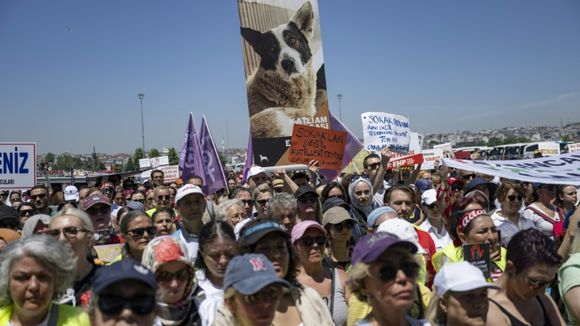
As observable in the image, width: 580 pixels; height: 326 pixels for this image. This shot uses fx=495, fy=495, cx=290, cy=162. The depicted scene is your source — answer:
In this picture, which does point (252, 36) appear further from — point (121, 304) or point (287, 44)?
point (121, 304)

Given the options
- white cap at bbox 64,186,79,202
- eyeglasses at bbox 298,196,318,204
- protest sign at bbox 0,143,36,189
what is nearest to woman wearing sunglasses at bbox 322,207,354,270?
eyeglasses at bbox 298,196,318,204

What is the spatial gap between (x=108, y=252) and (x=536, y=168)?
442 cm

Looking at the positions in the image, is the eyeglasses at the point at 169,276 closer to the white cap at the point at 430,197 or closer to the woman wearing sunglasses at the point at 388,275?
the woman wearing sunglasses at the point at 388,275

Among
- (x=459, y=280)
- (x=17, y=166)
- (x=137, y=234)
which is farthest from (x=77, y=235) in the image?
(x=17, y=166)

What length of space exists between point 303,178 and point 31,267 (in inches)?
198

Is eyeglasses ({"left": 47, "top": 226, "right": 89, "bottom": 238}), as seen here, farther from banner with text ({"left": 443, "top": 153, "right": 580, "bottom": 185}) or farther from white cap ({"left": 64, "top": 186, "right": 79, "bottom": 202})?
white cap ({"left": 64, "top": 186, "right": 79, "bottom": 202})

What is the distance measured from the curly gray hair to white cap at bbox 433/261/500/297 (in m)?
2.05

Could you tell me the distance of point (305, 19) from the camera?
10.5 metres

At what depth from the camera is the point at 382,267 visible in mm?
2369

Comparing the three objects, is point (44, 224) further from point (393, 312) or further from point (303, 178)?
point (303, 178)

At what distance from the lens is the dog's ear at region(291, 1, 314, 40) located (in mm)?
10461

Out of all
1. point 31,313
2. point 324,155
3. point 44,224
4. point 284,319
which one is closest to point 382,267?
point 284,319

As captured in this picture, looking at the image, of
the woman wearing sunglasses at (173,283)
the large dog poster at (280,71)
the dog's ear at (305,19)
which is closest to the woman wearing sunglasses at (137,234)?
the woman wearing sunglasses at (173,283)

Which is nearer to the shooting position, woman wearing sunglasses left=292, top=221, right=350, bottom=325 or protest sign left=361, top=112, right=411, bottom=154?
woman wearing sunglasses left=292, top=221, right=350, bottom=325
